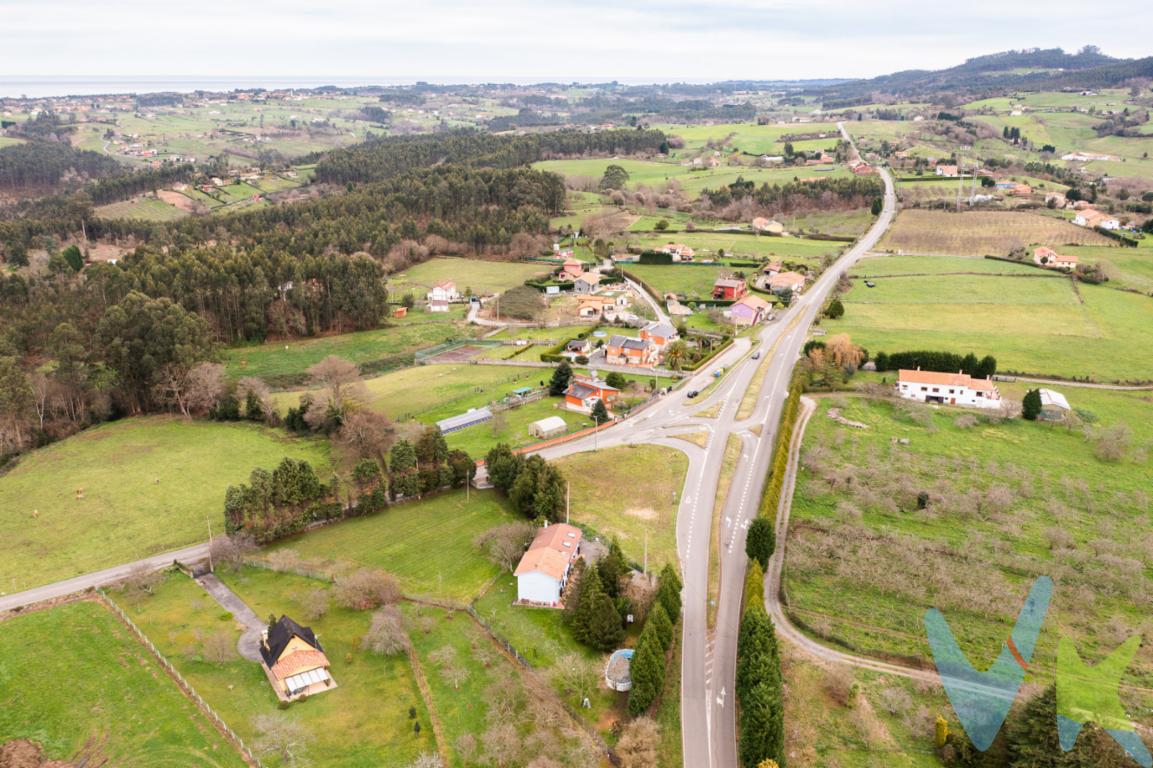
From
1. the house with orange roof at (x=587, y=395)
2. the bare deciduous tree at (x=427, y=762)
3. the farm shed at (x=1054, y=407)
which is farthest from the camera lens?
the house with orange roof at (x=587, y=395)

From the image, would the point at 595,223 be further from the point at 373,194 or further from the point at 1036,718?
the point at 1036,718

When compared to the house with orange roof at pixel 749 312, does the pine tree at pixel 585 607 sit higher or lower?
lower

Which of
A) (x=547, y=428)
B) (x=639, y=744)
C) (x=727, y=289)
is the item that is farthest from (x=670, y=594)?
(x=727, y=289)

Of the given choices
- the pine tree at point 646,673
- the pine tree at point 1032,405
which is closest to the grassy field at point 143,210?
the pine tree at point 646,673

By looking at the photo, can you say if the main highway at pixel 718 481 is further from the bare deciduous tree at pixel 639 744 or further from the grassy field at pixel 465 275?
the grassy field at pixel 465 275

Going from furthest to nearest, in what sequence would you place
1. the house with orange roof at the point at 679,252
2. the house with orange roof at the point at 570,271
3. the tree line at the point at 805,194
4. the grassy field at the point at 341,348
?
the tree line at the point at 805,194
the house with orange roof at the point at 679,252
the house with orange roof at the point at 570,271
the grassy field at the point at 341,348

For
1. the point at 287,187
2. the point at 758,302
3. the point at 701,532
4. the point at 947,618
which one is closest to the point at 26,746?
the point at 701,532

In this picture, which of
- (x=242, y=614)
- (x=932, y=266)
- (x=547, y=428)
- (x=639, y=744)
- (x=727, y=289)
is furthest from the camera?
(x=932, y=266)

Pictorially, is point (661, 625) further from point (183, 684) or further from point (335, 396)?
point (335, 396)
